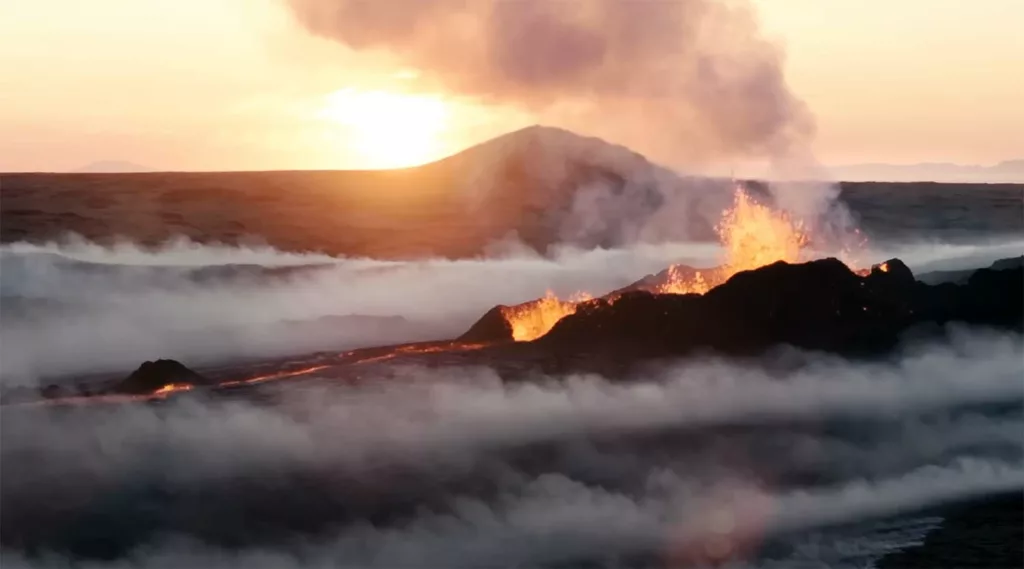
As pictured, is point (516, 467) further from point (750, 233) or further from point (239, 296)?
point (750, 233)

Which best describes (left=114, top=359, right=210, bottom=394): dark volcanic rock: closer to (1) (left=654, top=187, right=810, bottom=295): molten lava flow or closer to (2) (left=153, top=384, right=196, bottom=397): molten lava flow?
(2) (left=153, top=384, right=196, bottom=397): molten lava flow

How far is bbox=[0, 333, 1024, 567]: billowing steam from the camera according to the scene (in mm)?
5207

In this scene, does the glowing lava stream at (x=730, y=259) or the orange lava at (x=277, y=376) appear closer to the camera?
the orange lava at (x=277, y=376)

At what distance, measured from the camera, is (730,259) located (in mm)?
6062

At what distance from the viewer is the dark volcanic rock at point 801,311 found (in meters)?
5.90

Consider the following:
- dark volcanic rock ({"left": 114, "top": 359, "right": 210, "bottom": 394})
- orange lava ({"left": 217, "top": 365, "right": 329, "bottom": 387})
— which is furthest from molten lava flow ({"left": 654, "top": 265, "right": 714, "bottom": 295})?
dark volcanic rock ({"left": 114, "top": 359, "right": 210, "bottom": 394})

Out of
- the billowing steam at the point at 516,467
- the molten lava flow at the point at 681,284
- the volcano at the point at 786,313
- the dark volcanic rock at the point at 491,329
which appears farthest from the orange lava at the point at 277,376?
the molten lava flow at the point at 681,284

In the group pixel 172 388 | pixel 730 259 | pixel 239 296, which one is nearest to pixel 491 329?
pixel 239 296

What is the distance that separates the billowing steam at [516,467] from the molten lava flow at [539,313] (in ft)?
1.15

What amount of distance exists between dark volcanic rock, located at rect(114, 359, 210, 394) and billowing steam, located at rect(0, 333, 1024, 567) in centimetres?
12

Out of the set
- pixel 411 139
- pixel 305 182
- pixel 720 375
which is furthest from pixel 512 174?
pixel 720 375

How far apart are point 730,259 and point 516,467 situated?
1966mm

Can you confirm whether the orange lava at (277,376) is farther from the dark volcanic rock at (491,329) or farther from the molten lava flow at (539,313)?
the molten lava flow at (539,313)

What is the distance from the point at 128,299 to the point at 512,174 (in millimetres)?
2387
